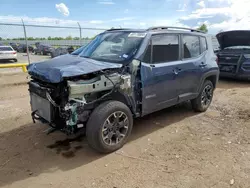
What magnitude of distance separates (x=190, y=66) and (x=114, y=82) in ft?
6.55

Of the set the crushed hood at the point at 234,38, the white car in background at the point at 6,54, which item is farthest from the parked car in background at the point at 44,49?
the crushed hood at the point at 234,38

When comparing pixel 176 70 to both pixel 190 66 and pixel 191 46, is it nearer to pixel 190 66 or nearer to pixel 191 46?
pixel 190 66

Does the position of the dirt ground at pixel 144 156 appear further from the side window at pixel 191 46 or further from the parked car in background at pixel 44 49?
the parked car in background at pixel 44 49

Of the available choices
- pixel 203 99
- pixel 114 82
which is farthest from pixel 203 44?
pixel 114 82

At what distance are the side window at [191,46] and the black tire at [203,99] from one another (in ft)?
2.73

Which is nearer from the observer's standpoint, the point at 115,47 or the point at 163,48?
the point at 115,47

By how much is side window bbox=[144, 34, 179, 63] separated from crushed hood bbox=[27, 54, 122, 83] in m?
0.73

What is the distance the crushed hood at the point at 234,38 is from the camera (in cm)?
869

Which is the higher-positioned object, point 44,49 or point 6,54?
point 44,49

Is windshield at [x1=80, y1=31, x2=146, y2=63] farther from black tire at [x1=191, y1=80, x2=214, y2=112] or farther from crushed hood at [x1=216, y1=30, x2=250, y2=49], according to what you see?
crushed hood at [x1=216, y1=30, x2=250, y2=49]

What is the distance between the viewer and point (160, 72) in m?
4.11

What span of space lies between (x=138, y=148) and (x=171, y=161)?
0.62 m

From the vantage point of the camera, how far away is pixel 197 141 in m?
4.09

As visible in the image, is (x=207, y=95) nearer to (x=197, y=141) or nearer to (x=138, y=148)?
(x=197, y=141)
